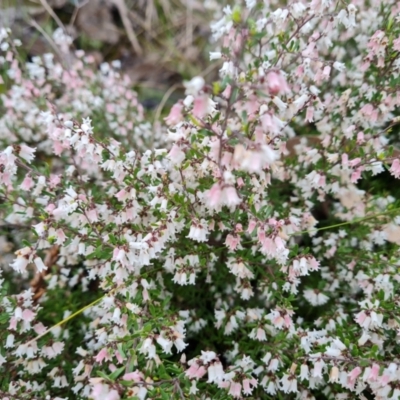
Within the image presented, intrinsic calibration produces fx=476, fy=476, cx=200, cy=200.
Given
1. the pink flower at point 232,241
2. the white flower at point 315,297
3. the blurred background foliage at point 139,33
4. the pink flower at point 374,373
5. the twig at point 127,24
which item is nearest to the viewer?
the pink flower at point 374,373

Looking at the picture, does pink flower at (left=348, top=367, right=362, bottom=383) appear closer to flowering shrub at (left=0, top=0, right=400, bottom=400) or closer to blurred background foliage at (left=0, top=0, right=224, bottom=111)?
flowering shrub at (left=0, top=0, right=400, bottom=400)

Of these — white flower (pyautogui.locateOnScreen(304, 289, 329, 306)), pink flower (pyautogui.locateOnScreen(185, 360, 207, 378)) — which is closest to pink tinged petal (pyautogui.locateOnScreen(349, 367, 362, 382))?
pink flower (pyautogui.locateOnScreen(185, 360, 207, 378))

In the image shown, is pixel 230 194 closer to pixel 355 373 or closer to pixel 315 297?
pixel 355 373

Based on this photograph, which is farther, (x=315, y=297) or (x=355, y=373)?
(x=315, y=297)

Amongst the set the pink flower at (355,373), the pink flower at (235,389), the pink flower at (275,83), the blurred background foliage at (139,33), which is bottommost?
the pink flower at (235,389)

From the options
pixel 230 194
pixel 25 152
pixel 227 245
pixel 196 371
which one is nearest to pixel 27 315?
pixel 25 152

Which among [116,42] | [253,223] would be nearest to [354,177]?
[253,223]

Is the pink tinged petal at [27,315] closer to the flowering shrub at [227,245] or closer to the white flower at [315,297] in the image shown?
the flowering shrub at [227,245]

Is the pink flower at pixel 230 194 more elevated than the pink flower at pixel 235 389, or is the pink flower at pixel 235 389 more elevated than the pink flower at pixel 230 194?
the pink flower at pixel 230 194

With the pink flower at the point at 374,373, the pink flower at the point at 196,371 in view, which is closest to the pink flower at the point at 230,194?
the pink flower at the point at 196,371
